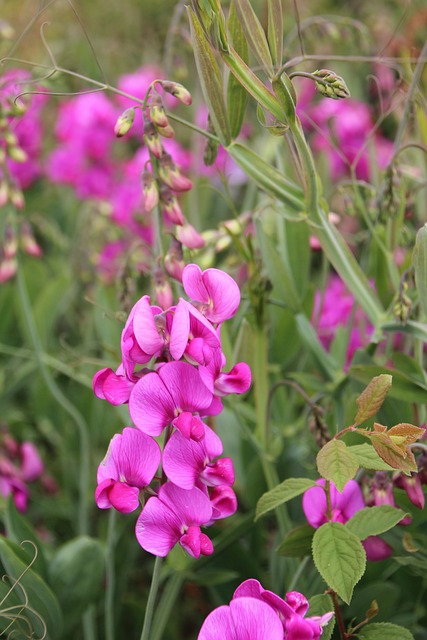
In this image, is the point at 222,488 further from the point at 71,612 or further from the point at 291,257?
the point at 291,257

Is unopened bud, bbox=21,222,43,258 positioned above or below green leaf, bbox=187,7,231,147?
below

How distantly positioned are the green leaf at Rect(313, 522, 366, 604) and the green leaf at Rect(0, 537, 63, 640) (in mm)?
295

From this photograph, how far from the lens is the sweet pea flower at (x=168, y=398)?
Answer: 0.62 m

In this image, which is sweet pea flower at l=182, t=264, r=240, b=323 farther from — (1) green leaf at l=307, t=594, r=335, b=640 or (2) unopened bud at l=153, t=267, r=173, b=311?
(1) green leaf at l=307, t=594, r=335, b=640

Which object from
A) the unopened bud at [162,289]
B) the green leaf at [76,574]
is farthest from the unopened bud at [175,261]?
the green leaf at [76,574]

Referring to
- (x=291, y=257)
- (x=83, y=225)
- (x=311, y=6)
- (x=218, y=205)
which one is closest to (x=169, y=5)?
(x=311, y=6)

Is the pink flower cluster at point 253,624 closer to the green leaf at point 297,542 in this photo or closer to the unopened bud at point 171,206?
the green leaf at point 297,542

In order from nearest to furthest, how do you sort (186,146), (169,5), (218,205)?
(218,205) < (186,146) < (169,5)

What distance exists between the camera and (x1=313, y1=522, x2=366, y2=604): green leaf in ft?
2.08

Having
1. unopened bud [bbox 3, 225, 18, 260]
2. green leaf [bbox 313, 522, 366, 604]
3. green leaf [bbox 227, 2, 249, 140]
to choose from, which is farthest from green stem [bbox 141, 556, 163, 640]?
unopened bud [bbox 3, 225, 18, 260]

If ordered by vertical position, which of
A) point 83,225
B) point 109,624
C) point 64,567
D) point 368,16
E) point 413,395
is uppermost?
point 368,16

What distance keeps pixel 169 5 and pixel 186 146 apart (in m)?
1.05

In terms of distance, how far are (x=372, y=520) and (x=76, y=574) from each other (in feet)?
1.22

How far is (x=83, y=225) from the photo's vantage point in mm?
1665
